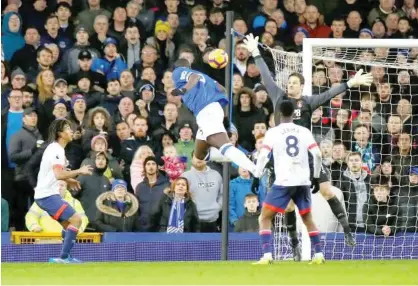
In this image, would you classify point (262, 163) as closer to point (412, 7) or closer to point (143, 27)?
point (143, 27)

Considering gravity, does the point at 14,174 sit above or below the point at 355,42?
below

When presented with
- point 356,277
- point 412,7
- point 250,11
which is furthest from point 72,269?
point 412,7

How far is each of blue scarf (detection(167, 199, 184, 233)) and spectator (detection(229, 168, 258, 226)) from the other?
73 centimetres

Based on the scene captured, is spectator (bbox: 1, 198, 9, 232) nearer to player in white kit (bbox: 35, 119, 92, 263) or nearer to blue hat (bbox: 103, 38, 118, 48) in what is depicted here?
player in white kit (bbox: 35, 119, 92, 263)

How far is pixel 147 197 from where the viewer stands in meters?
17.9

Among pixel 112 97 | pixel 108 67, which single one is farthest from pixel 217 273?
pixel 108 67

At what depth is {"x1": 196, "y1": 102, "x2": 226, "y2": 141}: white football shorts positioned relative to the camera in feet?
48.5

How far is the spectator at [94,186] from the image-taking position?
17.8m

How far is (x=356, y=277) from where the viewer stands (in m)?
12.1

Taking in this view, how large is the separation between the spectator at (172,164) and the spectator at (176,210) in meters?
0.60

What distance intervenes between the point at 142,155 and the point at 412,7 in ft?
21.5

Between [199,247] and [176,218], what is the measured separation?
68 centimetres

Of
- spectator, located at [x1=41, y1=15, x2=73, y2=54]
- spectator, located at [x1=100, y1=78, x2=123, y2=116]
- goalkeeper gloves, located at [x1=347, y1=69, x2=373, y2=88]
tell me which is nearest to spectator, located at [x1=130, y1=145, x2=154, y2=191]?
spectator, located at [x1=100, y1=78, x2=123, y2=116]

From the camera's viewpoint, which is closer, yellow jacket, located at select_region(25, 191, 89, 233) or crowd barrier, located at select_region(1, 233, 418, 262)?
crowd barrier, located at select_region(1, 233, 418, 262)
